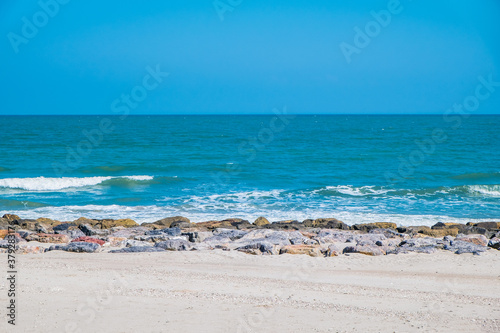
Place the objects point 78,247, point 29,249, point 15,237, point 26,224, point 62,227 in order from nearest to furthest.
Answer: point 29,249
point 78,247
point 15,237
point 62,227
point 26,224

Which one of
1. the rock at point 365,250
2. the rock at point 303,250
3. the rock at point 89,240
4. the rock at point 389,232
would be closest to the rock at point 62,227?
the rock at point 89,240

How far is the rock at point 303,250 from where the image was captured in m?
10.2

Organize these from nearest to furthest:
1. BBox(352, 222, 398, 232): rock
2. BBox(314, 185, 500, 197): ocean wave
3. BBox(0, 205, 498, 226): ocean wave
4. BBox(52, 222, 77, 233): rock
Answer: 1. BBox(52, 222, 77, 233): rock
2. BBox(352, 222, 398, 232): rock
3. BBox(0, 205, 498, 226): ocean wave
4. BBox(314, 185, 500, 197): ocean wave

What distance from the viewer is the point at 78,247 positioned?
1047cm

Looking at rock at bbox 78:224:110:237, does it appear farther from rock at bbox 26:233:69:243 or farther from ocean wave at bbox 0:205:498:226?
ocean wave at bbox 0:205:498:226

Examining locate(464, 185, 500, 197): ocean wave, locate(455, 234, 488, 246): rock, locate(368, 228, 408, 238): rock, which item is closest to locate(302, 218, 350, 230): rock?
locate(368, 228, 408, 238): rock

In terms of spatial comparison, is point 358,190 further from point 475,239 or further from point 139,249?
point 139,249

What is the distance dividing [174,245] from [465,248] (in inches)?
257

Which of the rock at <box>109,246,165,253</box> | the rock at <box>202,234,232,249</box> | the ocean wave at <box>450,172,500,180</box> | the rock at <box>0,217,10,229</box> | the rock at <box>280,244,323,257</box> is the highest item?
the ocean wave at <box>450,172,500,180</box>

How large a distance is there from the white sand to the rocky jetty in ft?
1.42

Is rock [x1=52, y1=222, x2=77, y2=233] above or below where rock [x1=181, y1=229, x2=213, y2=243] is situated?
above

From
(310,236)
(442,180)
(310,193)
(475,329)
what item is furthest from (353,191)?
(475,329)

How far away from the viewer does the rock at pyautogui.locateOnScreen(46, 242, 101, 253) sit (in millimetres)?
10430

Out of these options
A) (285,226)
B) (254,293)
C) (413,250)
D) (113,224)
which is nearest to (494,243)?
(413,250)
